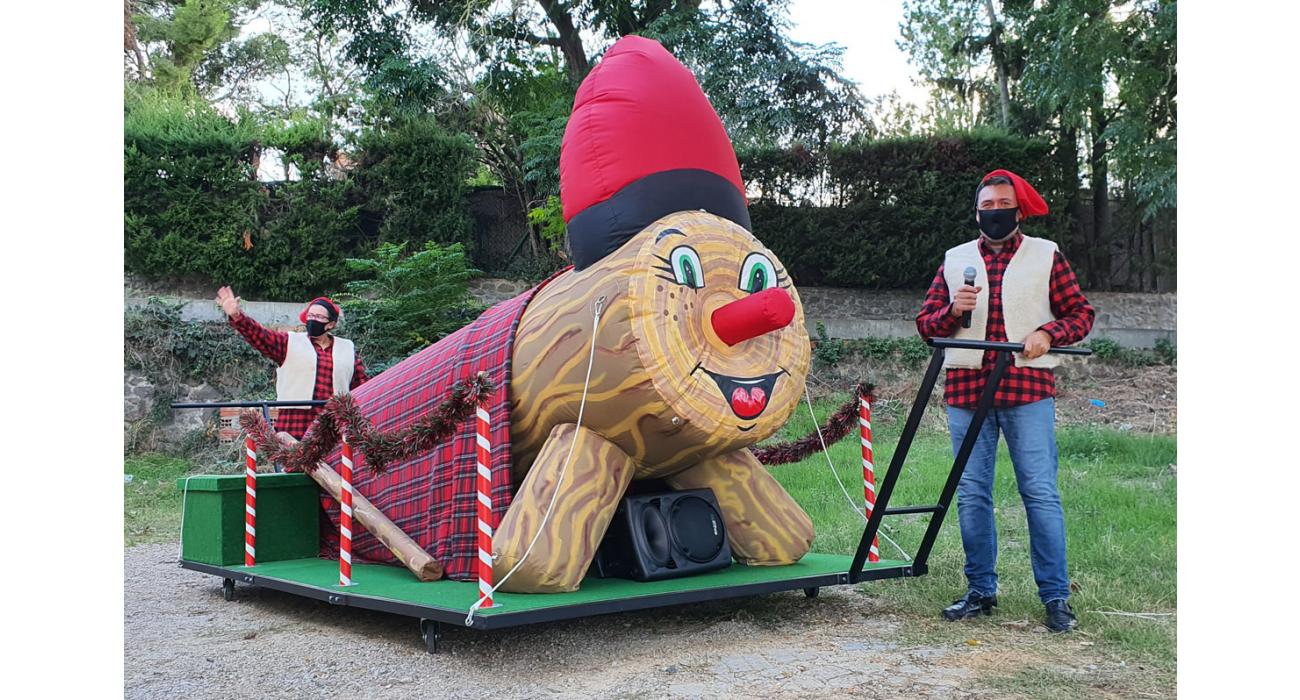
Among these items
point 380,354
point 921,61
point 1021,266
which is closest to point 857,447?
→ point 380,354

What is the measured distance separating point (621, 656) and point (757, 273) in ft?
6.12

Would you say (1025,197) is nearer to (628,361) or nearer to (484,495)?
(628,361)

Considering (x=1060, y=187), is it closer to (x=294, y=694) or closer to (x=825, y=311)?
(x=825, y=311)

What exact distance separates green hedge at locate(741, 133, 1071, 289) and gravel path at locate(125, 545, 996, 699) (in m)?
8.90

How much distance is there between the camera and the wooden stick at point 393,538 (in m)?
5.07

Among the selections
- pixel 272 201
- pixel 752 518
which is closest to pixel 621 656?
pixel 752 518

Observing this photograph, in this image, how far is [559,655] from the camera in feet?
15.0

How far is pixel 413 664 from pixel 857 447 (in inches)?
296

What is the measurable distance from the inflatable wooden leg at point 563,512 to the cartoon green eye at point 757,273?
0.99 metres

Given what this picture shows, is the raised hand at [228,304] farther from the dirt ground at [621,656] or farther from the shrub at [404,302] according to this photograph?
the shrub at [404,302]

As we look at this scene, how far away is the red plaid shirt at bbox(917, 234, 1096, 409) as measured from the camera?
4.54 metres

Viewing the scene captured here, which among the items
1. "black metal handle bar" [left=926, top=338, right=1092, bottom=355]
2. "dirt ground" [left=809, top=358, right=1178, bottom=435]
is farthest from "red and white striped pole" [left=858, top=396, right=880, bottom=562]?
"dirt ground" [left=809, top=358, right=1178, bottom=435]

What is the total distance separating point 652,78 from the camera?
17.1ft

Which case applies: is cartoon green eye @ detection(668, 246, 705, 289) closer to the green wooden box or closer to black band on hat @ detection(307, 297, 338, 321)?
the green wooden box
